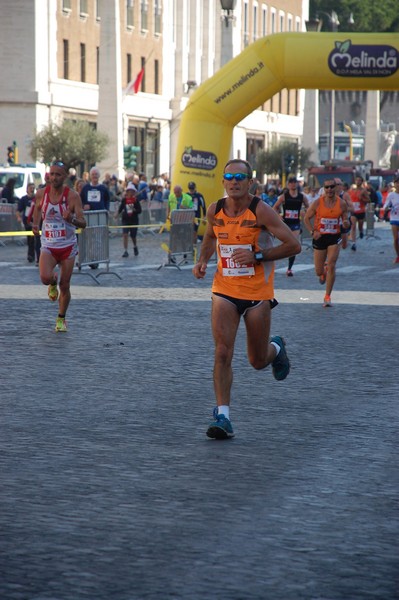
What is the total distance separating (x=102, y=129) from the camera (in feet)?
174

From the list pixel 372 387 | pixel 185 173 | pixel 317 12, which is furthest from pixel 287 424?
pixel 317 12

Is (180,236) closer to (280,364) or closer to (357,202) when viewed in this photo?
(357,202)

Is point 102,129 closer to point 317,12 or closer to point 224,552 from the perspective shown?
point 317,12

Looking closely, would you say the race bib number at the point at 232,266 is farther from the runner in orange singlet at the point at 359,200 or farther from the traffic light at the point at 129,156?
the traffic light at the point at 129,156

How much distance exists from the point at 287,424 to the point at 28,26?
4514cm

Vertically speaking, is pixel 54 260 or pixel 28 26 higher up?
pixel 28 26

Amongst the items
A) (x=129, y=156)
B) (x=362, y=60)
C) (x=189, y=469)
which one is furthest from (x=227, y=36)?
(x=189, y=469)

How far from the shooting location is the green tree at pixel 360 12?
93.1m

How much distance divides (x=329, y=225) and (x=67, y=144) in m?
32.0

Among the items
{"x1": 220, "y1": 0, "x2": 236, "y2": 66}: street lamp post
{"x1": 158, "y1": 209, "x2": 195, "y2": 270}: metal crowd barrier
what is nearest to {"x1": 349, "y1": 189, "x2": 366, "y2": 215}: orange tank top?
{"x1": 220, "y1": 0, "x2": 236, "y2": 66}: street lamp post

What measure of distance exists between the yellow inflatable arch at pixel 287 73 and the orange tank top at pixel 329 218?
13.6 metres

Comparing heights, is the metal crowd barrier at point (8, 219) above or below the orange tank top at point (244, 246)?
below

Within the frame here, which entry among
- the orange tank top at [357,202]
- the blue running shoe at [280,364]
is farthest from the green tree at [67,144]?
the blue running shoe at [280,364]

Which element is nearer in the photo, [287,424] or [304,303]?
[287,424]
